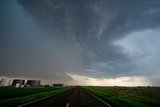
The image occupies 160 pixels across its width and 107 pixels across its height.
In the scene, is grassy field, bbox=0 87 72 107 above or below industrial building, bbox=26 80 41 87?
below

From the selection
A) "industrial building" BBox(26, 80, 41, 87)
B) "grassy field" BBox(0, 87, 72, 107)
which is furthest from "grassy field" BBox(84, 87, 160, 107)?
"industrial building" BBox(26, 80, 41, 87)

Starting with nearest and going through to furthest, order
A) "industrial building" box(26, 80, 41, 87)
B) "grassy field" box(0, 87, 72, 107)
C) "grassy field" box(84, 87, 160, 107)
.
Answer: "grassy field" box(0, 87, 72, 107) → "grassy field" box(84, 87, 160, 107) → "industrial building" box(26, 80, 41, 87)

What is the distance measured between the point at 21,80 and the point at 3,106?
13302 cm

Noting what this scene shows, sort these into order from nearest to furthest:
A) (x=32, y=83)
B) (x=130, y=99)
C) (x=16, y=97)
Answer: (x=16, y=97)
(x=130, y=99)
(x=32, y=83)

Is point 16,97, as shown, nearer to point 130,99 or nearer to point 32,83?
point 130,99

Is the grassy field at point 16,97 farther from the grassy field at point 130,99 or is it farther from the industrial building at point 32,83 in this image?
the industrial building at point 32,83

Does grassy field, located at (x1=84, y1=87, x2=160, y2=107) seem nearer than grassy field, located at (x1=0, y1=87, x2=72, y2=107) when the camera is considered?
No

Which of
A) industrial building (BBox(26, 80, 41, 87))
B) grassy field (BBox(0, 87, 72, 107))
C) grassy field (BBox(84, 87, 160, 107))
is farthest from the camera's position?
industrial building (BBox(26, 80, 41, 87))

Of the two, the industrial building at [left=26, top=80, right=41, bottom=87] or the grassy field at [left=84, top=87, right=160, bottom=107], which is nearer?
the grassy field at [left=84, top=87, right=160, bottom=107]

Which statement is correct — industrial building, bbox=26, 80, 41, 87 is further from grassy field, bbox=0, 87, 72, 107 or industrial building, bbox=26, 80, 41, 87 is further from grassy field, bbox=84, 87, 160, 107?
grassy field, bbox=84, 87, 160, 107

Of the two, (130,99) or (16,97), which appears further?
(130,99)

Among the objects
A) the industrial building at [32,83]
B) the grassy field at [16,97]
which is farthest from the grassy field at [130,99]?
the industrial building at [32,83]

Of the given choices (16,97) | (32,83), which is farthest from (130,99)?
(32,83)

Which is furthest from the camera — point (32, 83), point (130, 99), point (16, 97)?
point (32, 83)
